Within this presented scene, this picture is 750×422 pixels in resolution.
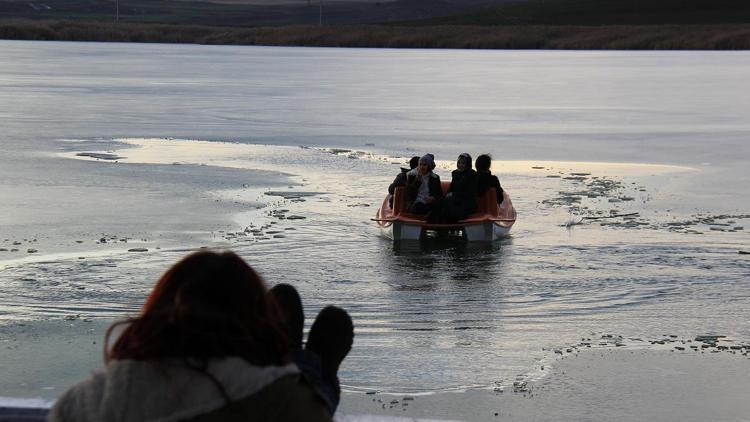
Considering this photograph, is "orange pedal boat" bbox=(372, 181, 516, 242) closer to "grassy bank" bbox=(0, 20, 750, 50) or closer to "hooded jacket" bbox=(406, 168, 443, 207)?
"hooded jacket" bbox=(406, 168, 443, 207)

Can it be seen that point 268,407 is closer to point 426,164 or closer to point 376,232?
point 426,164

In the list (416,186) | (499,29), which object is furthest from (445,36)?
(416,186)

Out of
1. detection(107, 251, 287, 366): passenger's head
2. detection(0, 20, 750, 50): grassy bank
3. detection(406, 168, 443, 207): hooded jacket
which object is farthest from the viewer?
detection(0, 20, 750, 50): grassy bank

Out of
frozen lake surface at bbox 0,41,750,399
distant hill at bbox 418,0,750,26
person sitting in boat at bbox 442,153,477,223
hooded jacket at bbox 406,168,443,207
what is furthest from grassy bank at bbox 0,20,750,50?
hooded jacket at bbox 406,168,443,207

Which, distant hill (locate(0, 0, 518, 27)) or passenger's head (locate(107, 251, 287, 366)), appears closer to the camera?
passenger's head (locate(107, 251, 287, 366))

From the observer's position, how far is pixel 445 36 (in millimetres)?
115500

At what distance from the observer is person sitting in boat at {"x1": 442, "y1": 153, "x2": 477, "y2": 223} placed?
12.6m

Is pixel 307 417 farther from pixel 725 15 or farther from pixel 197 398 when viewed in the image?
pixel 725 15

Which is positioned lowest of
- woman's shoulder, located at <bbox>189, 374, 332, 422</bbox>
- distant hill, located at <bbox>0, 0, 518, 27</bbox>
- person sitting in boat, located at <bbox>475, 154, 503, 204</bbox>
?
woman's shoulder, located at <bbox>189, 374, 332, 422</bbox>

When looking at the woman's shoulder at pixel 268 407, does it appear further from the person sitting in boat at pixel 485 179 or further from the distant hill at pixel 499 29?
the distant hill at pixel 499 29

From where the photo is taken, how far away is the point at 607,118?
30.1m

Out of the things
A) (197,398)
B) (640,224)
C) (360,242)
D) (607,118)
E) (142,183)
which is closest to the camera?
(197,398)

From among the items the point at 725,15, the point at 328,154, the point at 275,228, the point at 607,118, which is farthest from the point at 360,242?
the point at 725,15

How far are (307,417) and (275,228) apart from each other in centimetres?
1036
